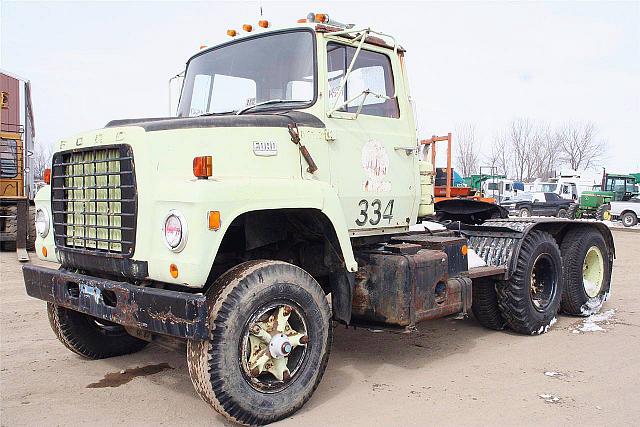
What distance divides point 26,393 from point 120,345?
108 centimetres

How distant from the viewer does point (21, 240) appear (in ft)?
45.2

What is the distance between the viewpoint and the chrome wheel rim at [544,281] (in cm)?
671

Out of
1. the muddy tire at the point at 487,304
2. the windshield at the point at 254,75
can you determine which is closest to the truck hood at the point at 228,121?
the windshield at the point at 254,75

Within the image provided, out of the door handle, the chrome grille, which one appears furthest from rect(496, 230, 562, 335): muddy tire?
the chrome grille

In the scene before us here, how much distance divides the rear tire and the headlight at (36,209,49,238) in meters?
28.5

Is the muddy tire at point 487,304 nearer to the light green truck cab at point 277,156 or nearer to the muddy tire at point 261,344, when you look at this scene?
the light green truck cab at point 277,156

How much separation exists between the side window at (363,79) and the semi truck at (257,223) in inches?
0.6

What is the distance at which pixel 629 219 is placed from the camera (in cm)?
2831

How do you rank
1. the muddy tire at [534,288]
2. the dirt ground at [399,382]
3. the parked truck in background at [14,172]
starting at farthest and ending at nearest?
1. the parked truck in background at [14,172]
2. the muddy tire at [534,288]
3. the dirt ground at [399,382]

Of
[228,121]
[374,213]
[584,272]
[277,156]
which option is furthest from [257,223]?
[584,272]

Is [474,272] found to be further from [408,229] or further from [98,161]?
[98,161]

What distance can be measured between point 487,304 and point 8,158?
1283 cm

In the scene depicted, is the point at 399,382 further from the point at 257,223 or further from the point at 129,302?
the point at 129,302

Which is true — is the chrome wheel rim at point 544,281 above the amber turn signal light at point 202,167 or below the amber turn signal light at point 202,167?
below
